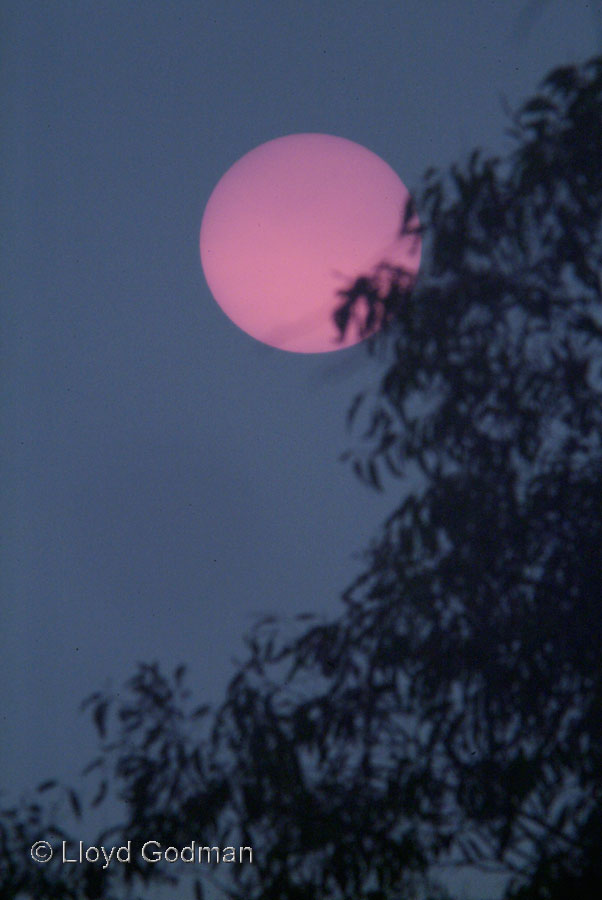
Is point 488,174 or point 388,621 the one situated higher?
point 488,174

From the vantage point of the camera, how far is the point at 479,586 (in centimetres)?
379

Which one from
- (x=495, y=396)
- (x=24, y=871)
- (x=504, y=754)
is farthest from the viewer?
(x=24, y=871)

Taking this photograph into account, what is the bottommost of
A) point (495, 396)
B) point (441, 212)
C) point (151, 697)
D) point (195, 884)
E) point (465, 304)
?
point (195, 884)

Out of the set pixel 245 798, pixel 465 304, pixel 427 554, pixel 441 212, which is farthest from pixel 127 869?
pixel 441 212

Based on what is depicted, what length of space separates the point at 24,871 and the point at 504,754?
2.33 metres

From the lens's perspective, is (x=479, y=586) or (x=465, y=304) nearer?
(x=479, y=586)

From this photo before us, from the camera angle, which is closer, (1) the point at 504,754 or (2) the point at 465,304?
(1) the point at 504,754

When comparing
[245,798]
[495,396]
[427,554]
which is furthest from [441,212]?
[245,798]

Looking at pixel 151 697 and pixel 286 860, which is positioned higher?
pixel 151 697

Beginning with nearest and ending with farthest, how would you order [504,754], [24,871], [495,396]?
[504,754], [495,396], [24,871]

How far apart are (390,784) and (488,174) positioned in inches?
105

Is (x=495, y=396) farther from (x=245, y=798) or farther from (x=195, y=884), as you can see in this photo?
(x=195, y=884)

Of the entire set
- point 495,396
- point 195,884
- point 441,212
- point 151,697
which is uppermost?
point 441,212

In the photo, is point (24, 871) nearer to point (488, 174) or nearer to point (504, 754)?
point (504, 754)
